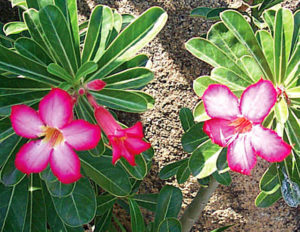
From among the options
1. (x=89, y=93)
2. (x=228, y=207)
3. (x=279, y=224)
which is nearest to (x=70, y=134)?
(x=89, y=93)

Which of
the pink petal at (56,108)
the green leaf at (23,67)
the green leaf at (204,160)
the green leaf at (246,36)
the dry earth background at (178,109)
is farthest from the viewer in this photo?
the dry earth background at (178,109)

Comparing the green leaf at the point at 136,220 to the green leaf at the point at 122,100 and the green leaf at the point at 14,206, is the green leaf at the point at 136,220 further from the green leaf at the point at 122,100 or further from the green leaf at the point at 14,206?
the green leaf at the point at 122,100

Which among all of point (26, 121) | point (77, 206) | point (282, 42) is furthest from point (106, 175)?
point (282, 42)

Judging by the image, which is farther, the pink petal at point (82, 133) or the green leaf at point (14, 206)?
the green leaf at point (14, 206)

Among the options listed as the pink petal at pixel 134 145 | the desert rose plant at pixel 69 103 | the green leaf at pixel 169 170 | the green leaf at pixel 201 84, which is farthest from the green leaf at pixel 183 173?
the pink petal at pixel 134 145

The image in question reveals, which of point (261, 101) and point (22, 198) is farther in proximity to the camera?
point (22, 198)

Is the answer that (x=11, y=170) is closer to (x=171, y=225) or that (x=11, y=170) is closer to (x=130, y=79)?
(x=130, y=79)

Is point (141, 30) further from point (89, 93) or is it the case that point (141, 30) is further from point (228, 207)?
point (228, 207)
